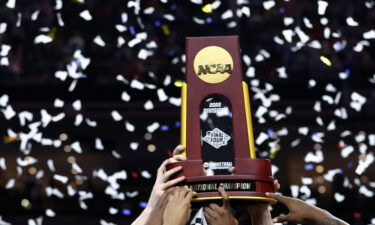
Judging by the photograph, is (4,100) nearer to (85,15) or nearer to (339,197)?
(85,15)

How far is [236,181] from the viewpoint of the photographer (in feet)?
6.14

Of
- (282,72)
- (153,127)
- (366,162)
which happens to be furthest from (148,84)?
(366,162)

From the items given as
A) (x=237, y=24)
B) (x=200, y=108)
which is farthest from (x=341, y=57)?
(x=200, y=108)

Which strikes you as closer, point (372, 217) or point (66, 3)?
point (372, 217)

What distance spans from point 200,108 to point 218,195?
28 centimetres

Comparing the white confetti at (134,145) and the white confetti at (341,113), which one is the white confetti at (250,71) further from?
the white confetti at (134,145)

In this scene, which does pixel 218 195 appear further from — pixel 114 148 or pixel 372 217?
pixel 114 148

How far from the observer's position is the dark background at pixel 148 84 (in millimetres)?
7457

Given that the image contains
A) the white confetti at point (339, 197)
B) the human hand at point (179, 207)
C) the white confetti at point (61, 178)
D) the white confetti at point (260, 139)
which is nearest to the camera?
the human hand at point (179, 207)

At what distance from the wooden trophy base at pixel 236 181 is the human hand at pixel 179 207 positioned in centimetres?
5

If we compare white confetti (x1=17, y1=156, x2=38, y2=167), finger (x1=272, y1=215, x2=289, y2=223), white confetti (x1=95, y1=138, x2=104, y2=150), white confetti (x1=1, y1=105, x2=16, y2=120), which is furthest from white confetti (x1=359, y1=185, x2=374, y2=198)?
finger (x1=272, y1=215, x2=289, y2=223)

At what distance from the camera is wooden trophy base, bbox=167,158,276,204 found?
1855 millimetres

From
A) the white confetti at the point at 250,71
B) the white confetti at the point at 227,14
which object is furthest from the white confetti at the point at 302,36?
the white confetti at the point at 227,14

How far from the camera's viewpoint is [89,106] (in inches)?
312
